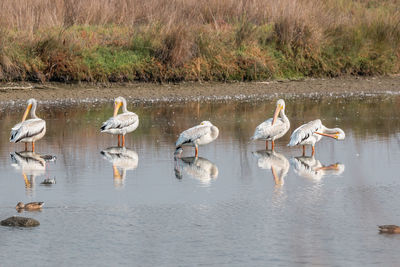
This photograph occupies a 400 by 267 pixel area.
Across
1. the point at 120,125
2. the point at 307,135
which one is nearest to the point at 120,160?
the point at 120,125

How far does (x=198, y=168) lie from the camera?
11.9 m

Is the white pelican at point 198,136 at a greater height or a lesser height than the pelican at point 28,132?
greater

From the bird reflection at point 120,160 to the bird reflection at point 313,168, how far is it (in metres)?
2.15

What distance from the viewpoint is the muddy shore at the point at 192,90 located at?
18891 millimetres

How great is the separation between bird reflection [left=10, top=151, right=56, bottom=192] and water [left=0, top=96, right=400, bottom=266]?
0.06 meters

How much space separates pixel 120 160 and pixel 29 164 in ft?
4.04

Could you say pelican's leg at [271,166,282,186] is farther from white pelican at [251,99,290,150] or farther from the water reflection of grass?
the water reflection of grass

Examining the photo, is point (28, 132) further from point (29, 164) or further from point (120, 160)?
point (120, 160)

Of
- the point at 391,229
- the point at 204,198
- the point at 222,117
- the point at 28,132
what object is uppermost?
the point at 391,229

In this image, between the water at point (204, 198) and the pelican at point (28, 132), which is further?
the pelican at point (28, 132)

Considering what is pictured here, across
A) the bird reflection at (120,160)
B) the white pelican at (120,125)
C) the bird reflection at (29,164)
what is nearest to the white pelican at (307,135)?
the bird reflection at (120,160)

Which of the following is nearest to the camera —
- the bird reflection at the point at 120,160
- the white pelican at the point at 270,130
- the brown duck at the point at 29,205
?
the brown duck at the point at 29,205

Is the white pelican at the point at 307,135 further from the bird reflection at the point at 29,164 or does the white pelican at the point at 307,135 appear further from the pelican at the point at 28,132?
the pelican at the point at 28,132

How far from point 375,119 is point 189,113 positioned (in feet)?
11.5
